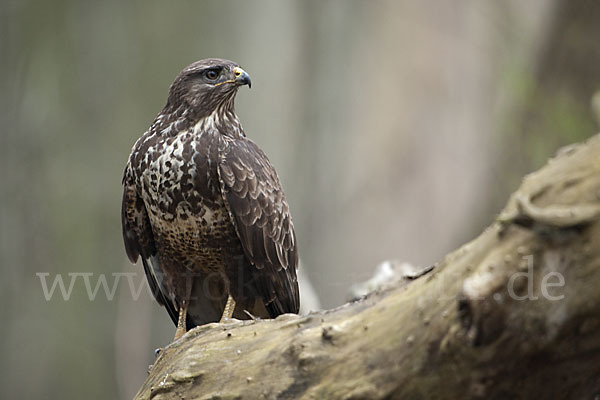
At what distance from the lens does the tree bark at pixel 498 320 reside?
7.09ft

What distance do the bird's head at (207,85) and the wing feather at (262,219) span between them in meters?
0.28

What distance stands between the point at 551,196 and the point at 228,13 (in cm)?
619

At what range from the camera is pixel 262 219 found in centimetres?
448

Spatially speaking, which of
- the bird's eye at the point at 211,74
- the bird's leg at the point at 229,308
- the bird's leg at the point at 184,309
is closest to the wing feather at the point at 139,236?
the bird's leg at the point at 184,309

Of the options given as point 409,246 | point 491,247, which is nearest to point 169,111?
point 491,247

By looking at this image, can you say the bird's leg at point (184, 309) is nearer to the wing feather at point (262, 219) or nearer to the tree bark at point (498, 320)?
the wing feather at point (262, 219)

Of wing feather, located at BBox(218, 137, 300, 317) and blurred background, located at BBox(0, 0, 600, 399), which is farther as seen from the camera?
blurred background, located at BBox(0, 0, 600, 399)

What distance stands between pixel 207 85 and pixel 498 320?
2.93 m

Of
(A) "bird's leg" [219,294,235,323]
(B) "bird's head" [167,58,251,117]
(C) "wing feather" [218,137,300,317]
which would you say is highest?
(B) "bird's head" [167,58,251,117]

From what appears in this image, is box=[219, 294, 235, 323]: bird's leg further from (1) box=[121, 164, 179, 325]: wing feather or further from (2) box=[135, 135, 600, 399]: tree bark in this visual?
(2) box=[135, 135, 600, 399]: tree bark

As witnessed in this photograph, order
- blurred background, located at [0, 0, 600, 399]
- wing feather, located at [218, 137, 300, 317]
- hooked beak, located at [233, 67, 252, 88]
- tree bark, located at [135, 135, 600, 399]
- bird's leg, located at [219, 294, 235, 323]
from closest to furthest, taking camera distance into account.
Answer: tree bark, located at [135, 135, 600, 399] → wing feather, located at [218, 137, 300, 317] → bird's leg, located at [219, 294, 235, 323] → hooked beak, located at [233, 67, 252, 88] → blurred background, located at [0, 0, 600, 399]

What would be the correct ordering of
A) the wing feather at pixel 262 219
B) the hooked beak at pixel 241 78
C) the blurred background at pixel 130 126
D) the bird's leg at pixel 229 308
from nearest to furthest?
the wing feather at pixel 262 219 < the bird's leg at pixel 229 308 < the hooked beak at pixel 241 78 < the blurred background at pixel 130 126

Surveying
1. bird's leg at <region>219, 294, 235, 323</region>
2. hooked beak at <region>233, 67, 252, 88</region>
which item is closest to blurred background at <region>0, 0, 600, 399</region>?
hooked beak at <region>233, 67, 252, 88</region>

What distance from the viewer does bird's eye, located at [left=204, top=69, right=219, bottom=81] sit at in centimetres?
476
